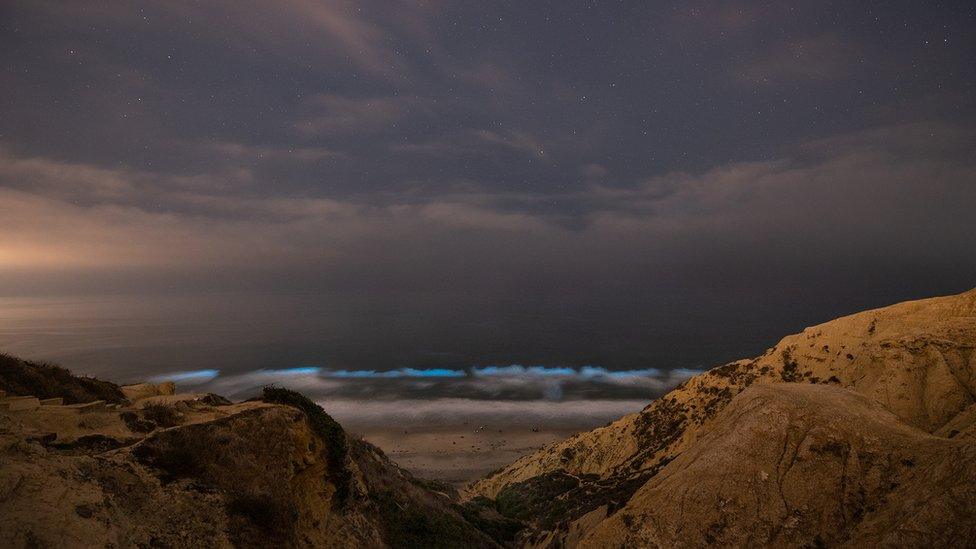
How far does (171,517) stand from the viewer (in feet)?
44.2

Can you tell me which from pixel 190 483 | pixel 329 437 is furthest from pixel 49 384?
pixel 329 437

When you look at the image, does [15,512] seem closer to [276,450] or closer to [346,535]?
[276,450]

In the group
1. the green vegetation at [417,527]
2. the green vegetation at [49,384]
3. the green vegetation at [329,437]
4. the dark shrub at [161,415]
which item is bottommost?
the green vegetation at [417,527]

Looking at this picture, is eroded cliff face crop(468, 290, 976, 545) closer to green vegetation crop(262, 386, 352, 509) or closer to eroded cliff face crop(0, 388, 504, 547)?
eroded cliff face crop(0, 388, 504, 547)

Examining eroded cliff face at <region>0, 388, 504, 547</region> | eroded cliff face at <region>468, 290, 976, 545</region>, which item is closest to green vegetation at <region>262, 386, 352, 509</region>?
eroded cliff face at <region>0, 388, 504, 547</region>

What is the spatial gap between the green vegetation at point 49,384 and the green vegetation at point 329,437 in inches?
297

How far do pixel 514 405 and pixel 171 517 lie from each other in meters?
77.5

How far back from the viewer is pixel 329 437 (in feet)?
70.3

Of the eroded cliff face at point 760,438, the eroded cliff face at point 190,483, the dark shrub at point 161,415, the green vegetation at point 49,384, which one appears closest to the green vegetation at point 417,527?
the eroded cliff face at point 190,483

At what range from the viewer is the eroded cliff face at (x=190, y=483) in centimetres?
1075

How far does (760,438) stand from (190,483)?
22805mm

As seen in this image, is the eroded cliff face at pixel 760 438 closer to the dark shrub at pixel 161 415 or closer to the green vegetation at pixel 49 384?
the dark shrub at pixel 161 415

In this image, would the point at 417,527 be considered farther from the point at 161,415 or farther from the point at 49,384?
the point at 49,384

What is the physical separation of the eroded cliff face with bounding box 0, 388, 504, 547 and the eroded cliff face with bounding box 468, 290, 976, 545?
40.8 ft
